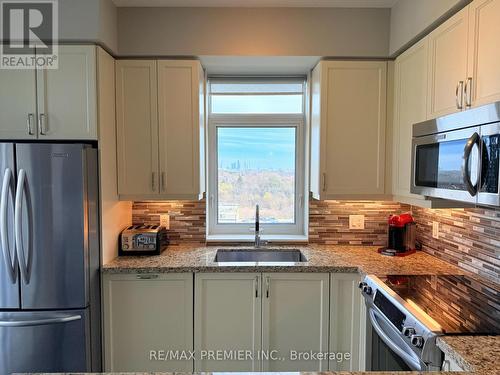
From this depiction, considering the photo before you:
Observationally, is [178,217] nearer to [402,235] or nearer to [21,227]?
[21,227]

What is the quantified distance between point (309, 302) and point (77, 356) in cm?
144

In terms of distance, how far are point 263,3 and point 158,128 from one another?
1.09m

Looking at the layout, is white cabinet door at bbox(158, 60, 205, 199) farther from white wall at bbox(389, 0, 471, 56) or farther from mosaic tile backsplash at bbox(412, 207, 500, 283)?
mosaic tile backsplash at bbox(412, 207, 500, 283)

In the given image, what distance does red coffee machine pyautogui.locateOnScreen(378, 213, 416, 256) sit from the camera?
2.32 meters

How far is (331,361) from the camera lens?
2.12 metres

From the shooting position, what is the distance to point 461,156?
1331mm

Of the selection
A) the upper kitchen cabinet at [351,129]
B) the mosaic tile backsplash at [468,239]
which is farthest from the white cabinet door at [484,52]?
the upper kitchen cabinet at [351,129]

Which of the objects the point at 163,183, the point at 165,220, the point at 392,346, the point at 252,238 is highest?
the point at 163,183

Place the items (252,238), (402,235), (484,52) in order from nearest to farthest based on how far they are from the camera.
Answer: (484,52)
(402,235)
(252,238)

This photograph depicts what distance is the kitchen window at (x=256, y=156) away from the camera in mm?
2715

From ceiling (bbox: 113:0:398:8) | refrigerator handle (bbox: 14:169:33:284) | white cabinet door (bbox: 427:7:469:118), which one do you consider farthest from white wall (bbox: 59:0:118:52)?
white cabinet door (bbox: 427:7:469:118)

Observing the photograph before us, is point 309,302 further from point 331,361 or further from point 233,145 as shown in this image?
point 233,145

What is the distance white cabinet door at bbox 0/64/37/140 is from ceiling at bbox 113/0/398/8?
2.51 feet

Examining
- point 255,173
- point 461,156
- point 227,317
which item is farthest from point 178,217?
point 461,156
